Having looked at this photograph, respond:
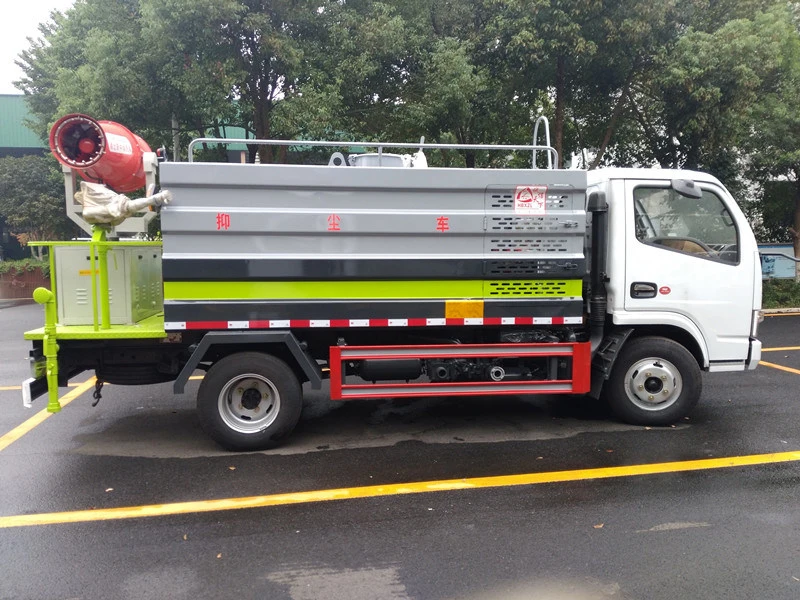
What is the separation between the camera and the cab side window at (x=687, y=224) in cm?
545

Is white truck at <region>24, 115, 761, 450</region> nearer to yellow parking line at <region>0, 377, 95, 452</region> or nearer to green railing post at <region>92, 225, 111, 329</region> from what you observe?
green railing post at <region>92, 225, 111, 329</region>

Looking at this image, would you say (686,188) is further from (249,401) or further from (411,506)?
(249,401)

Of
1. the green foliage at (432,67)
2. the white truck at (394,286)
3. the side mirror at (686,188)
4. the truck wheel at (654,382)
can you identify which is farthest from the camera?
the green foliage at (432,67)

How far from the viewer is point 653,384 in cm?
559

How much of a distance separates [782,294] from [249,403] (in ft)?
45.6

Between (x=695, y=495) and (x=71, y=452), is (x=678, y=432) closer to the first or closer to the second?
(x=695, y=495)

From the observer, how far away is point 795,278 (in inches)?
598

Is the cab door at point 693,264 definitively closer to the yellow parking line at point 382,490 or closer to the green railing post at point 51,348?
the yellow parking line at point 382,490

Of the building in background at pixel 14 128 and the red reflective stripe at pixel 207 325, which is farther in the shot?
the building in background at pixel 14 128

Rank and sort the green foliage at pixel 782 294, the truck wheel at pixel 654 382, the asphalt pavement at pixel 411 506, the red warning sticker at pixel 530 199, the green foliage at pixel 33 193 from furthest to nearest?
the green foliage at pixel 33 193 → the green foliage at pixel 782 294 → the truck wheel at pixel 654 382 → the red warning sticker at pixel 530 199 → the asphalt pavement at pixel 411 506

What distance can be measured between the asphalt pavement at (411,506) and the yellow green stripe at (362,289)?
4.42ft

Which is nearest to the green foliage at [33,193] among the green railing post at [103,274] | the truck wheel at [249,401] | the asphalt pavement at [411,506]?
the asphalt pavement at [411,506]

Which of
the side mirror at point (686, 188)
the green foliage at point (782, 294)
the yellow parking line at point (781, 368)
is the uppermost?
the side mirror at point (686, 188)

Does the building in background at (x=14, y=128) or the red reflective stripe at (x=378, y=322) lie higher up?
the building in background at (x=14, y=128)
